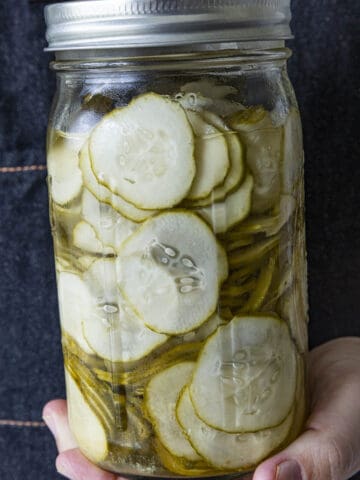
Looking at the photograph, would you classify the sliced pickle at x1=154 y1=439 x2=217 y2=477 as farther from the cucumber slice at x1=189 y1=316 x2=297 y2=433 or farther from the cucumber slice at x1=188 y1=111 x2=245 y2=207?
the cucumber slice at x1=188 y1=111 x2=245 y2=207

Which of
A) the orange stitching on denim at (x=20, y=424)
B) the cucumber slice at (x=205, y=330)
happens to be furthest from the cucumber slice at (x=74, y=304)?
the orange stitching on denim at (x=20, y=424)

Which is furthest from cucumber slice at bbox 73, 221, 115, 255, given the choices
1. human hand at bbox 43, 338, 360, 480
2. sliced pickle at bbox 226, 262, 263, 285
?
human hand at bbox 43, 338, 360, 480

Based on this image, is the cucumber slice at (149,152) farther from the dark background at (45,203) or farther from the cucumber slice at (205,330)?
the dark background at (45,203)

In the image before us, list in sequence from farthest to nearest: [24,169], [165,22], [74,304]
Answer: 1. [24,169]
2. [74,304]
3. [165,22]

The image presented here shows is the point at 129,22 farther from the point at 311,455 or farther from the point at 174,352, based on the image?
the point at 311,455

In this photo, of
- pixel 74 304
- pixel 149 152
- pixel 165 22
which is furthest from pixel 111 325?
pixel 165 22

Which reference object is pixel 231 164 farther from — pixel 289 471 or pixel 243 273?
pixel 289 471
